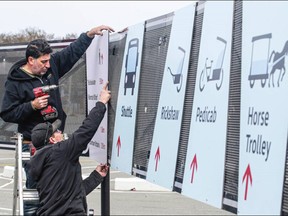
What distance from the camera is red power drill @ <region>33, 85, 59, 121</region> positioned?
643 centimetres

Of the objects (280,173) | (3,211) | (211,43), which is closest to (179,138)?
(211,43)

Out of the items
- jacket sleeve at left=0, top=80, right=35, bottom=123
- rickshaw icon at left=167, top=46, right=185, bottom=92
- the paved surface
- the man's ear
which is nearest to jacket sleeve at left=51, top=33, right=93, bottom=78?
the man's ear

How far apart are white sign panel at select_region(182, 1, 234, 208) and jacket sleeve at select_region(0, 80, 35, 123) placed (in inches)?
78.2

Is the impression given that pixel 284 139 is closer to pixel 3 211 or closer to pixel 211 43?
pixel 211 43

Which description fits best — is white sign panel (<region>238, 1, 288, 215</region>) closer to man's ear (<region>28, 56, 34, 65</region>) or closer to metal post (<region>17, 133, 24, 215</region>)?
metal post (<region>17, 133, 24, 215</region>)

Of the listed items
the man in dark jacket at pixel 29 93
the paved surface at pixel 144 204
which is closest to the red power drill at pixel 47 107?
the man in dark jacket at pixel 29 93

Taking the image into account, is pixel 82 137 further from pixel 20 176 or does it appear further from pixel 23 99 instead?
pixel 23 99

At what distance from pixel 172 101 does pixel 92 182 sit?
1476mm

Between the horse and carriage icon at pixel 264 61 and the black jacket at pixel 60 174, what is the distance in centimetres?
188

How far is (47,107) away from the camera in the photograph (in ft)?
21.3

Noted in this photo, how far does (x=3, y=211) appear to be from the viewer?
11.2 metres

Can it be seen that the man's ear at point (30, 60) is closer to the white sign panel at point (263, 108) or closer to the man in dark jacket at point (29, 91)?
the man in dark jacket at point (29, 91)

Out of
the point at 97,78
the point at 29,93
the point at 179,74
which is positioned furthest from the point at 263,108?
the point at 97,78

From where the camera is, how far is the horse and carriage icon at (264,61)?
4.03 m
